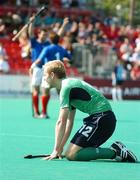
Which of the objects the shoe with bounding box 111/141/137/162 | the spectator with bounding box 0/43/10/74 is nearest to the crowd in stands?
the spectator with bounding box 0/43/10/74

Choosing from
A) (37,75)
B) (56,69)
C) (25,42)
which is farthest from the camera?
(25,42)

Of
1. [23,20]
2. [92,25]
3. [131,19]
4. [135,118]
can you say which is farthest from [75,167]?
[131,19]

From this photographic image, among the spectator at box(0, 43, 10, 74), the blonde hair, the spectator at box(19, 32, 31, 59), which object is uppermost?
the blonde hair

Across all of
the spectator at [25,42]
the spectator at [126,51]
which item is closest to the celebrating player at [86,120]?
the spectator at [25,42]

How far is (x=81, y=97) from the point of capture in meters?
10.0

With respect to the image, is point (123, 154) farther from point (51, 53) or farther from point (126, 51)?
point (126, 51)

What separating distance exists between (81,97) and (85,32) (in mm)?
25699

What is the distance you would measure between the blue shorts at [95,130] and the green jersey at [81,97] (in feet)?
0.30

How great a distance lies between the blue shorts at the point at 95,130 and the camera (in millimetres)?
10117

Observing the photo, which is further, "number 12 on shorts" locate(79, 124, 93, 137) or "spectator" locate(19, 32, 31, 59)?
"spectator" locate(19, 32, 31, 59)

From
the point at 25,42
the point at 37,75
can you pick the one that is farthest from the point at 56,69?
the point at 25,42

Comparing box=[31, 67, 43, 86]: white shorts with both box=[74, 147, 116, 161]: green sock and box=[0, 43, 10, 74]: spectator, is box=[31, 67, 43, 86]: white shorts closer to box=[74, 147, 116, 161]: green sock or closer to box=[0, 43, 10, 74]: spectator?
box=[74, 147, 116, 161]: green sock

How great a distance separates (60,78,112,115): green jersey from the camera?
32.6ft

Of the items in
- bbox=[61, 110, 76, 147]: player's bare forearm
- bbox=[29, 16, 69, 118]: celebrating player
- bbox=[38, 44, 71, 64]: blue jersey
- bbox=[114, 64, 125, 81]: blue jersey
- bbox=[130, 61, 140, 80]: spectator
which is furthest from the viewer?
bbox=[130, 61, 140, 80]: spectator
